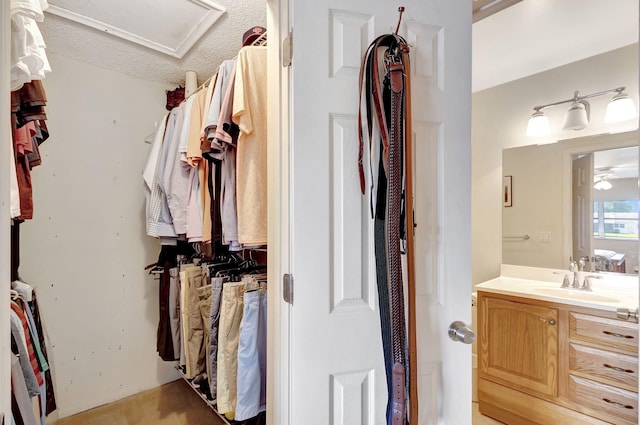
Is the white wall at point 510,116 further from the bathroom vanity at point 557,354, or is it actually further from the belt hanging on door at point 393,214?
the belt hanging on door at point 393,214

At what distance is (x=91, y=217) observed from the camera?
7.13 ft

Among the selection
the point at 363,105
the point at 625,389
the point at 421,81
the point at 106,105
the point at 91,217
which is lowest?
the point at 625,389

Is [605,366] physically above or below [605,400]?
above

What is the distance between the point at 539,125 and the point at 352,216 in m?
2.18

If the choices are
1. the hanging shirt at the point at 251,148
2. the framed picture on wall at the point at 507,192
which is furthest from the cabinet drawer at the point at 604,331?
the hanging shirt at the point at 251,148

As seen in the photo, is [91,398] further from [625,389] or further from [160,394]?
[625,389]

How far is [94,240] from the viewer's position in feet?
7.15

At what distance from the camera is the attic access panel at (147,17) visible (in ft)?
5.18

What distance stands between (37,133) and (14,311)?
0.75 metres

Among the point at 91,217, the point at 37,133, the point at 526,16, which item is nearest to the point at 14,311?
the point at 37,133

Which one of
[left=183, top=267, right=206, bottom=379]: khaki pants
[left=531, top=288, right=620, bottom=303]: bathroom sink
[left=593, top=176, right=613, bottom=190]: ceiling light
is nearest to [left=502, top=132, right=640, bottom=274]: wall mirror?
[left=593, top=176, right=613, bottom=190]: ceiling light

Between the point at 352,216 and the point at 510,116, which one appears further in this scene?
the point at 510,116

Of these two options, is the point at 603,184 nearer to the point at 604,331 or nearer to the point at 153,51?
the point at 604,331

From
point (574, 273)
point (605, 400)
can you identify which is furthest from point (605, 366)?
point (574, 273)
